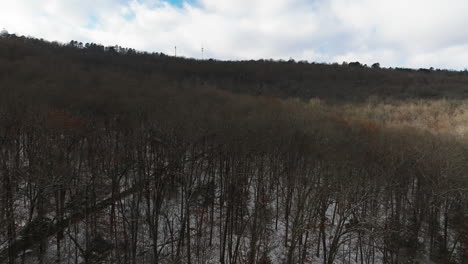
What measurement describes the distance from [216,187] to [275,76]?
251ft

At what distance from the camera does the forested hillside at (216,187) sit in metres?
15.8

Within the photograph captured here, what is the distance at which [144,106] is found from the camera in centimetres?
3369

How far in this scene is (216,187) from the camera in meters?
24.3

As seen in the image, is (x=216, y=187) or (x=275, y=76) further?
(x=275, y=76)

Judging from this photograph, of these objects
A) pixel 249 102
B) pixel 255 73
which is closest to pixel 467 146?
pixel 249 102

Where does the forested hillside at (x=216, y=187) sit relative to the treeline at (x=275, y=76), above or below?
below

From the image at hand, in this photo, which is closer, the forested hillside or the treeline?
the forested hillside

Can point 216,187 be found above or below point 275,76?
below

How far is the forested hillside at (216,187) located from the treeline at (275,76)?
33.3m

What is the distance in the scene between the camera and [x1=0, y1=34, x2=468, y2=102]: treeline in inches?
2660

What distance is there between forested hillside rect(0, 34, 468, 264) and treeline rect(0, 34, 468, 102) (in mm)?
33301

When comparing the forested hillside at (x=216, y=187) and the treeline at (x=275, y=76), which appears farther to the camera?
the treeline at (x=275, y=76)

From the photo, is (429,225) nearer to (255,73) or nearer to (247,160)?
(247,160)

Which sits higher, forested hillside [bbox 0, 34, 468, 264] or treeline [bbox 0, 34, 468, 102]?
treeline [bbox 0, 34, 468, 102]
